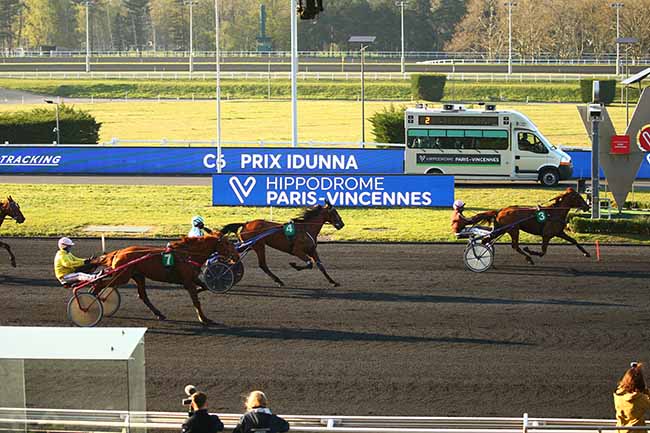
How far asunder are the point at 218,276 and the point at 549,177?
55.8ft

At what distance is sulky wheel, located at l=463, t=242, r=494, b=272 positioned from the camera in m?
19.9

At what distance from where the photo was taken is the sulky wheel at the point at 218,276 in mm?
17500

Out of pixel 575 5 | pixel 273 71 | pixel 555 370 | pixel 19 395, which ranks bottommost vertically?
pixel 555 370

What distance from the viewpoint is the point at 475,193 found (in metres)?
30.5

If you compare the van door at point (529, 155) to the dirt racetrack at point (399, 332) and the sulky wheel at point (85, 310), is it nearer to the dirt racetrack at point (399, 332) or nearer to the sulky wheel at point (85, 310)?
the dirt racetrack at point (399, 332)

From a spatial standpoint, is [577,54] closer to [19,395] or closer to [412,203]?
[412,203]

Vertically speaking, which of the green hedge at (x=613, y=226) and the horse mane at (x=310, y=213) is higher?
the horse mane at (x=310, y=213)

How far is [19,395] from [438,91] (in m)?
56.4

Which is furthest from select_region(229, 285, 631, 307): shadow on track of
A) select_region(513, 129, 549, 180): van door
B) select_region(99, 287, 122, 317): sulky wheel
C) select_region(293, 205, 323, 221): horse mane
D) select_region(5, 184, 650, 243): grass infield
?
select_region(513, 129, 549, 180): van door

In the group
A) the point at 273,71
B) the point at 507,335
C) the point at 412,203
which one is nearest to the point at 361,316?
the point at 507,335

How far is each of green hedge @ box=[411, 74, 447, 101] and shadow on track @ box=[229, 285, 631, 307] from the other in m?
45.7

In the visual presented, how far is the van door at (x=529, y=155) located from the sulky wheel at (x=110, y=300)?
721 inches

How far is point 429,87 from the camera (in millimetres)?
63125

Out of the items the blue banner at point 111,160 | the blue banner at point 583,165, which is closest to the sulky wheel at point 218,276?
the blue banner at point 111,160
